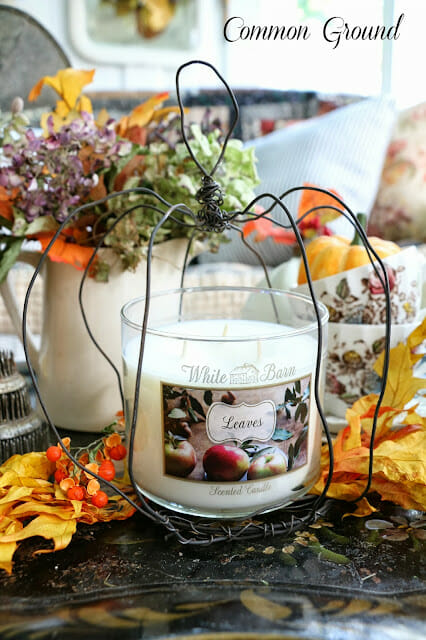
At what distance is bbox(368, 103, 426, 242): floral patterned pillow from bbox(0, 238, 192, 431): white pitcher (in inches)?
46.7

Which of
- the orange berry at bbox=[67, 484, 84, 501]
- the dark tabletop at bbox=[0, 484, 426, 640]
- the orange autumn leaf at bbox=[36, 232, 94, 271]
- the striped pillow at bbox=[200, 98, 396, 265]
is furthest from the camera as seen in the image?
the striped pillow at bbox=[200, 98, 396, 265]


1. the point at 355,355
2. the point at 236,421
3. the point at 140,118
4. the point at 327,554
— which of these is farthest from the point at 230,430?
the point at 140,118

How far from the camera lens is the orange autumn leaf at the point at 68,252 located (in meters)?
0.59

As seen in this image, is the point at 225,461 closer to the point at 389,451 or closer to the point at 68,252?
the point at 389,451

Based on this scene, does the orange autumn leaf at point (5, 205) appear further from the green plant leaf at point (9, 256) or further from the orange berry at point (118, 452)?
the orange berry at point (118, 452)

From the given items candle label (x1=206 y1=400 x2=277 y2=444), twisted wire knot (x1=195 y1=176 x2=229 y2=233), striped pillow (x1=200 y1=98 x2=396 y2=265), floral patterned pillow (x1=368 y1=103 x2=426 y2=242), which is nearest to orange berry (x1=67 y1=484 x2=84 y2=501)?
candle label (x1=206 y1=400 x2=277 y2=444)

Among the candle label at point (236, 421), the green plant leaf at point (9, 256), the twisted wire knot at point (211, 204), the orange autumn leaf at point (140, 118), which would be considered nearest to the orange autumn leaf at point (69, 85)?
the orange autumn leaf at point (140, 118)

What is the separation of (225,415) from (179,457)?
0.05m

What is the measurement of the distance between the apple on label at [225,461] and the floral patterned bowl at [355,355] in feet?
0.76

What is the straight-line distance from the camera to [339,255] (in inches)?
26.0

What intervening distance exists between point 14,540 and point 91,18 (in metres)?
3.59

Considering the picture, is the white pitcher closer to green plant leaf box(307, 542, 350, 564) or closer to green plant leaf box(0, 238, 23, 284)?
green plant leaf box(0, 238, 23, 284)

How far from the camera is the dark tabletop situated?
0.36 m

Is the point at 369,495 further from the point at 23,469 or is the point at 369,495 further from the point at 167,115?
the point at 167,115
